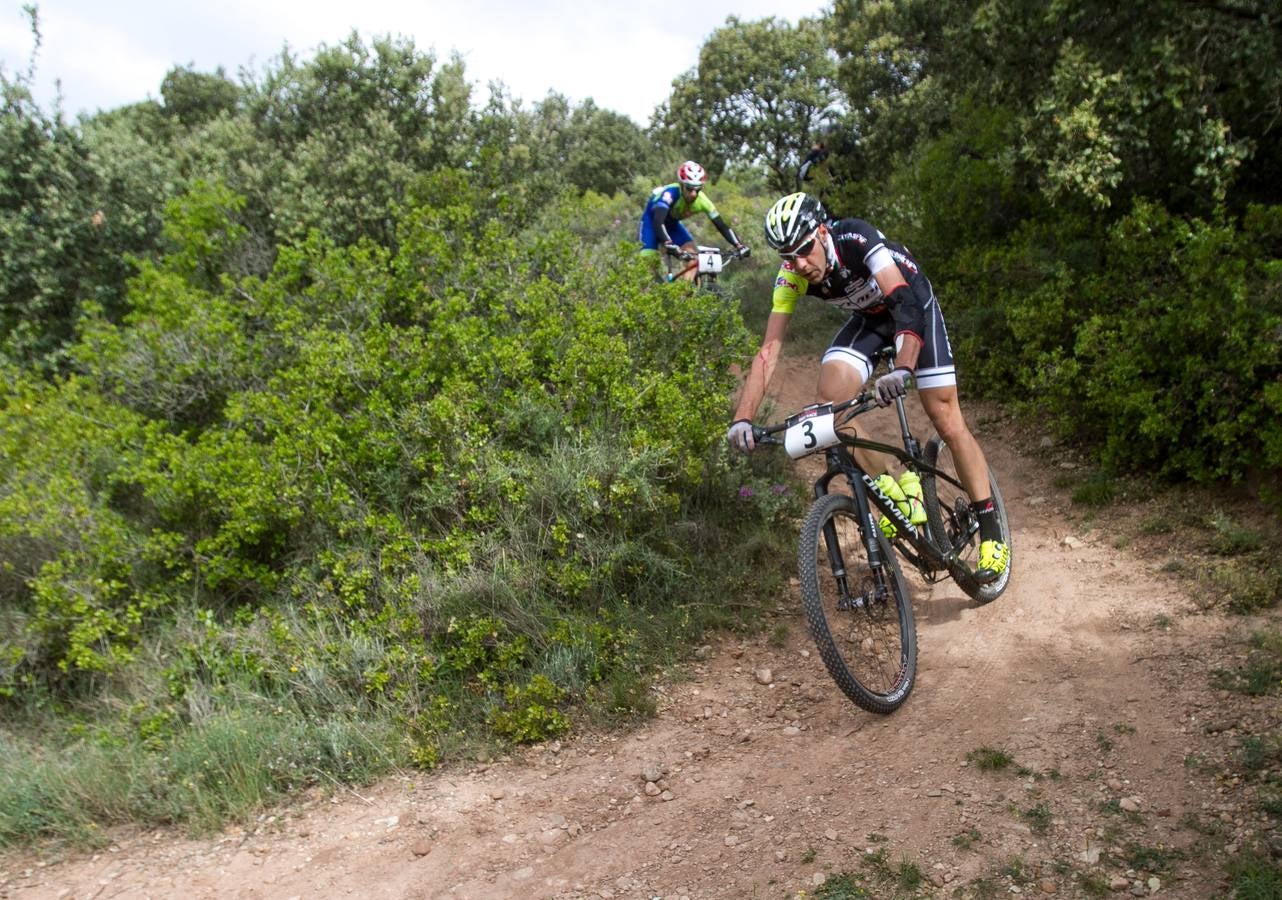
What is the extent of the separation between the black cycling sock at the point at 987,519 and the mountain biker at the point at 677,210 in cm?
500

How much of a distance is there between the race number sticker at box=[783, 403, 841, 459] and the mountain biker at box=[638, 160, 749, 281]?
220 inches

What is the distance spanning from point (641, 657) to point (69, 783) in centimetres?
285

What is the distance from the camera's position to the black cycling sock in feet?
17.1

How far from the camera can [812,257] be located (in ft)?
15.0

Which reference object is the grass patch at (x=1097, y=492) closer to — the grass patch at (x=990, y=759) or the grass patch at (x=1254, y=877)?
the grass patch at (x=990, y=759)

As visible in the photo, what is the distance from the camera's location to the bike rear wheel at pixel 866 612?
14.1ft

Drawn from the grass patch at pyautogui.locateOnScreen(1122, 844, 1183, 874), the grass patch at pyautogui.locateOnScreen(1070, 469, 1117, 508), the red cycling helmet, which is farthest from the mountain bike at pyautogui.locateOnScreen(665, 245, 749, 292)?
the grass patch at pyautogui.locateOnScreen(1122, 844, 1183, 874)

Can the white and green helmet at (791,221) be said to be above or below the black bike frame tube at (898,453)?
above

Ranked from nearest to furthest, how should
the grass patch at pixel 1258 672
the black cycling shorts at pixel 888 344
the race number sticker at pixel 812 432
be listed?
the grass patch at pixel 1258 672 < the race number sticker at pixel 812 432 < the black cycling shorts at pixel 888 344

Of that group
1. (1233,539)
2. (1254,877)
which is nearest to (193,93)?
(1233,539)

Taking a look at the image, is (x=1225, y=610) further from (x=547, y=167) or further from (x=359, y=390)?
(x=547, y=167)

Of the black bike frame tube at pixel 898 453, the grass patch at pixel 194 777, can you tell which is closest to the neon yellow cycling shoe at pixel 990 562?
the black bike frame tube at pixel 898 453

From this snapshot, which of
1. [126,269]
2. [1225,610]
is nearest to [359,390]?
[1225,610]

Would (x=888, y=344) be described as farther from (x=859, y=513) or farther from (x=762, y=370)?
(x=859, y=513)
